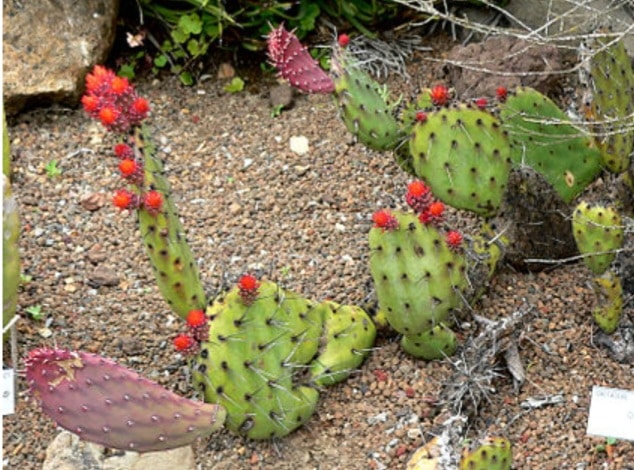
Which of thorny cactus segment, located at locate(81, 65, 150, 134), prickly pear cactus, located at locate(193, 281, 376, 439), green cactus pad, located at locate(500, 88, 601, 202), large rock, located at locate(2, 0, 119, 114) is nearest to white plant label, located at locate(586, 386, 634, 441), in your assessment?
prickly pear cactus, located at locate(193, 281, 376, 439)

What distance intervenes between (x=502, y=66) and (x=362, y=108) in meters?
0.97

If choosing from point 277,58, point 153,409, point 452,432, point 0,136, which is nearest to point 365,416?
point 452,432

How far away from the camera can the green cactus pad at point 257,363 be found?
3371 mm

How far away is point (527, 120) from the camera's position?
3.79 meters

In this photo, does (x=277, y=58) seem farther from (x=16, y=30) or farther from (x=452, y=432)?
(x=16, y=30)

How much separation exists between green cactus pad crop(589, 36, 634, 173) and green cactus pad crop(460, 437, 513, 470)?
1.04m

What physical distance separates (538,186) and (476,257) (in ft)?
1.12

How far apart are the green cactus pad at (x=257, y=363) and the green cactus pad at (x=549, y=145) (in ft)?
2.94

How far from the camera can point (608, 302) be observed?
3816 mm

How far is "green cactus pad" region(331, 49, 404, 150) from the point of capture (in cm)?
378

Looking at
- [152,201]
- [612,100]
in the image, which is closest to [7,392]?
[152,201]

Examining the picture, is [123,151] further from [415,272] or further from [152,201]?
[415,272]

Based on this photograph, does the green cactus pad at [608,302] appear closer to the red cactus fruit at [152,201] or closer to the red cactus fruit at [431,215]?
the red cactus fruit at [431,215]

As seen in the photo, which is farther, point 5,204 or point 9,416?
point 9,416
